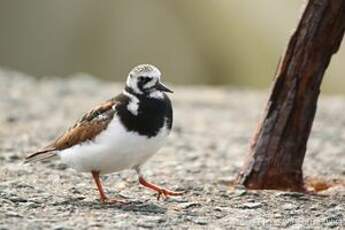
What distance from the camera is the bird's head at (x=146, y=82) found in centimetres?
718

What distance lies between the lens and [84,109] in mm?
12766

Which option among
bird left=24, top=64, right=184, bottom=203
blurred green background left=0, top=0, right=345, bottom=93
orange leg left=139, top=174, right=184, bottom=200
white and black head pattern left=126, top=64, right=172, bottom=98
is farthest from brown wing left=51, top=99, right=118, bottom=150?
blurred green background left=0, top=0, right=345, bottom=93

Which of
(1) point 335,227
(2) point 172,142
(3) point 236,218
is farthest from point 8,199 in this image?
(2) point 172,142

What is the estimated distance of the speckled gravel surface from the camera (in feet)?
22.5

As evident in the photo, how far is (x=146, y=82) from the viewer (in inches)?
284

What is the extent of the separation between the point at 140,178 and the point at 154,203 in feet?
0.93

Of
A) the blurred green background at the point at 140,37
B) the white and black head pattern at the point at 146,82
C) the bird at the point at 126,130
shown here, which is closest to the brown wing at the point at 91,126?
the bird at the point at 126,130

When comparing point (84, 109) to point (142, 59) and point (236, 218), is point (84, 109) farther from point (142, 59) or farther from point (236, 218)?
point (142, 59)

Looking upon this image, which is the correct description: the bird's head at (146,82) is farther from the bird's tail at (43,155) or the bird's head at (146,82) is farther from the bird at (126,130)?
the bird's tail at (43,155)

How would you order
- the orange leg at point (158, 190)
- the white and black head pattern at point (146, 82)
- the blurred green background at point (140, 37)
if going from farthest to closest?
1. the blurred green background at point (140, 37)
2. the orange leg at point (158, 190)
3. the white and black head pattern at point (146, 82)

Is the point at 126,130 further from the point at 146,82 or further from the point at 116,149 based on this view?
the point at 146,82

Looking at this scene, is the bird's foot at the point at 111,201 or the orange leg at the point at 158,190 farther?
the orange leg at the point at 158,190

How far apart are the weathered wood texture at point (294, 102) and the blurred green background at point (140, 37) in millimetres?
14484

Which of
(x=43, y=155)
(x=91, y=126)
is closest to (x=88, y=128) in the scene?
(x=91, y=126)
